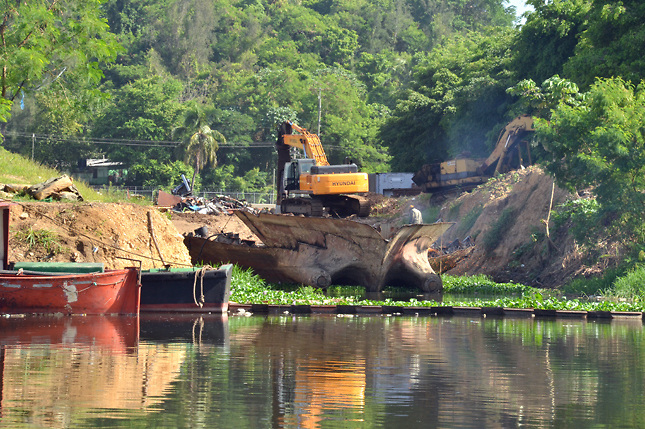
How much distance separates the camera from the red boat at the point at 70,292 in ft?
68.4

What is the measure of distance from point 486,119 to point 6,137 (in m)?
58.5

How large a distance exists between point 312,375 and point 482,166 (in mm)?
43529

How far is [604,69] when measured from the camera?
4069 cm

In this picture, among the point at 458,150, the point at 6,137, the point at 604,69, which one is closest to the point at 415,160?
the point at 458,150

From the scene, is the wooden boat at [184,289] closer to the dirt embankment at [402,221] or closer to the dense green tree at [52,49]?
the dirt embankment at [402,221]

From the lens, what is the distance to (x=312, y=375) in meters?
Answer: 14.0

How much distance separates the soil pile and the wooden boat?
2.46m

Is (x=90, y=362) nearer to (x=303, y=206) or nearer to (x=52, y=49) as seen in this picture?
(x=52, y=49)

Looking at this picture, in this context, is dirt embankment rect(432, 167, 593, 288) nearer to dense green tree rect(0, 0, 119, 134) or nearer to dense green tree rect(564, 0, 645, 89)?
dense green tree rect(564, 0, 645, 89)

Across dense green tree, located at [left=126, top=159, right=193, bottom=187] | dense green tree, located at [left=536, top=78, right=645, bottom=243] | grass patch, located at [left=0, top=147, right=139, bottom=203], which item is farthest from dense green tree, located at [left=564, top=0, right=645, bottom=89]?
dense green tree, located at [left=126, top=159, right=193, bottom=187]

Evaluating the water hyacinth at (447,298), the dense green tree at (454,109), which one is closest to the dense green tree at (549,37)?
the dense green tree at (454,109)

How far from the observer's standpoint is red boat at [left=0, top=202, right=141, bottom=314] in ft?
68.4

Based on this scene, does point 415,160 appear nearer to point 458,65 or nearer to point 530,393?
point 458,65

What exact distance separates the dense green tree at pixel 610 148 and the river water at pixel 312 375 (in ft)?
32.3
